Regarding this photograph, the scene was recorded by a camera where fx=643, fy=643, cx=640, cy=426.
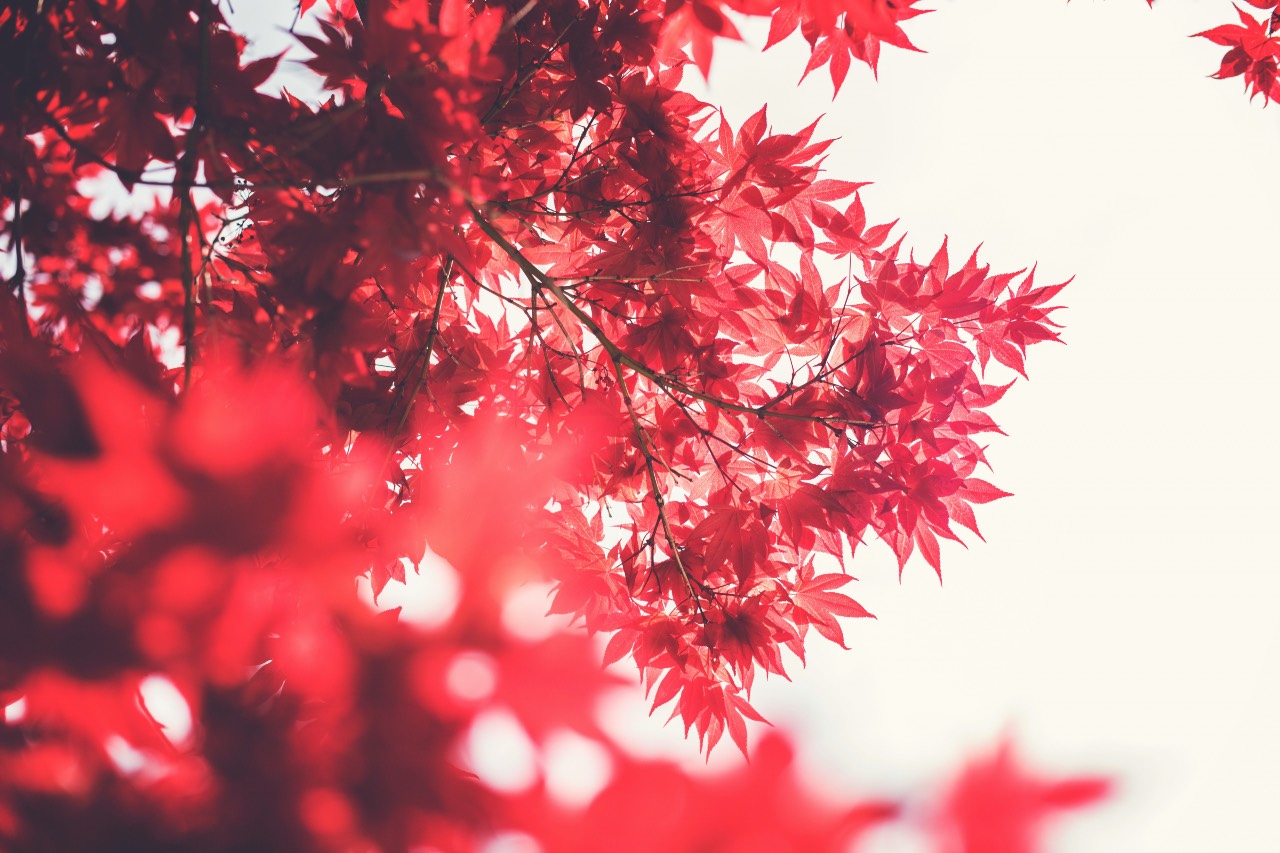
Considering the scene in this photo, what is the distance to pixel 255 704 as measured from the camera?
2.44 ft

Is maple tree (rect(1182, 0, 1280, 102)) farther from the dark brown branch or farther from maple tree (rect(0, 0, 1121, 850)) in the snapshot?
the dark brown branch

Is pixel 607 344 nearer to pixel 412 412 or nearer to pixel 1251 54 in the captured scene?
pixel 412 412

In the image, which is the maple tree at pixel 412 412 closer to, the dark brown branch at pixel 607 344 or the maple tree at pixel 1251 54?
the dark brown branch at pixel 607 344

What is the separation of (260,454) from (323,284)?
1.13 ft

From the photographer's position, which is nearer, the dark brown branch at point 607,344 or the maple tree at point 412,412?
the maple tree at point 412,412

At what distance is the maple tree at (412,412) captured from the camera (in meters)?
0.73

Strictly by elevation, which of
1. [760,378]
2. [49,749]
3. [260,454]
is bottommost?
[49,749]

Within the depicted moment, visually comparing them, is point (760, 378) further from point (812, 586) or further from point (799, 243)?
point (812, 586)

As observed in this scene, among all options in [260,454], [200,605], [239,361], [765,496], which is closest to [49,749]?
[200,605]

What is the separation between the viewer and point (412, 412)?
5.69 feet

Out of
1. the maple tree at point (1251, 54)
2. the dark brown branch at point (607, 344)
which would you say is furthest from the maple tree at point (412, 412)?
the maple tree at point (1251, 54)

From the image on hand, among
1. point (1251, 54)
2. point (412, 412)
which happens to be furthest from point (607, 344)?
point (1251, 54)

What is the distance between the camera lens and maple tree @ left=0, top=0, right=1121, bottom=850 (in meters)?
0.73

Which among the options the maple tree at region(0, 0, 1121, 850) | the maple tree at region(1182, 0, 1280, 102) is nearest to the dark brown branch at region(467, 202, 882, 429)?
the maple tree at region(0, 0, 1121, 850)
